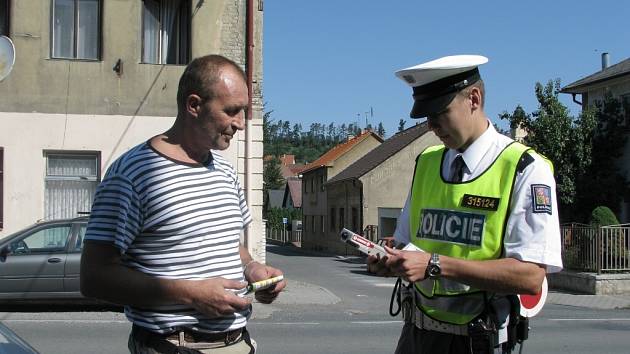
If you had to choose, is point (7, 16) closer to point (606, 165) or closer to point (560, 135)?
point (560, 135)

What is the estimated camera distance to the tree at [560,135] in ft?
81.7

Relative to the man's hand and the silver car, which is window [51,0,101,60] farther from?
the man's hand

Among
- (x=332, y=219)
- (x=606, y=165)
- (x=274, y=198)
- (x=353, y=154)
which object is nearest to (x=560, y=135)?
(x=606, y=165)

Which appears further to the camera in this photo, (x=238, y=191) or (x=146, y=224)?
(x=238, y=191)

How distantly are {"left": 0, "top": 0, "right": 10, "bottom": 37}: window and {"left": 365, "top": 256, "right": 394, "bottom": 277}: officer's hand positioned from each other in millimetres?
15692

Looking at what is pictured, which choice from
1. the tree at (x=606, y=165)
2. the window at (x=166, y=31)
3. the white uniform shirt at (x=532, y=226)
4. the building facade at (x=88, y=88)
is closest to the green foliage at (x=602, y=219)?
the tree at (x=606, y=165)

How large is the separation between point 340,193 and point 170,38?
30292 millimetres

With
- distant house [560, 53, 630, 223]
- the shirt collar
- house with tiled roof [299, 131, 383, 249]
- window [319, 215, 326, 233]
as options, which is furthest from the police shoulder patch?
window [319, 215, 326, 233]

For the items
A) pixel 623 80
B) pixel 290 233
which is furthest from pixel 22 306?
pixel 290 233

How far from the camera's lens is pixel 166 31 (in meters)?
17.6

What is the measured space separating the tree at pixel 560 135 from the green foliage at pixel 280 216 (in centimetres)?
4347

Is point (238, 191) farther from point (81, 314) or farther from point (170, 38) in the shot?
point (170, 38)

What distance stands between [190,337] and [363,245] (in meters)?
0.74

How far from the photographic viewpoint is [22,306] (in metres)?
13.8
